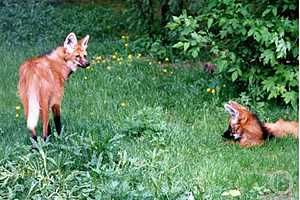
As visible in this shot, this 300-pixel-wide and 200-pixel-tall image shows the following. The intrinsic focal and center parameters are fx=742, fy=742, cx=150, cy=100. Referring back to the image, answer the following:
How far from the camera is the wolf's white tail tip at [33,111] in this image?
5.55 m

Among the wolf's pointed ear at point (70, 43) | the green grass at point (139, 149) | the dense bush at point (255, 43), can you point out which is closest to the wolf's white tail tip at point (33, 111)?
the green grass at point (139, 149)

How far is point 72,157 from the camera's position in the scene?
195 inches

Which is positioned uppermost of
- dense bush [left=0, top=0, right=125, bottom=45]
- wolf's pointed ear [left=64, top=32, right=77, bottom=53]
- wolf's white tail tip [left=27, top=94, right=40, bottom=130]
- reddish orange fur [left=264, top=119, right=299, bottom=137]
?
wolf's pointed ear [left=64, top=32, right=77, bottom=53]

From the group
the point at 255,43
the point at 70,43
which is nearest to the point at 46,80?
the point at 70,43

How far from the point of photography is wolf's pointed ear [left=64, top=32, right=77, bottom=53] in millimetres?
6141

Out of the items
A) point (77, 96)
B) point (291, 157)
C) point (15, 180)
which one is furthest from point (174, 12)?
point (15, 180)

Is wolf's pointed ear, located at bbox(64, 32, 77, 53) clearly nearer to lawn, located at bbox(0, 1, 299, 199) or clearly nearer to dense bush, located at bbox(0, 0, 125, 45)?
lawn, located at bbox(0, 1, 299, 199)

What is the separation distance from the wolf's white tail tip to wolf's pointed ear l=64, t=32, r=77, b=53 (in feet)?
2.28

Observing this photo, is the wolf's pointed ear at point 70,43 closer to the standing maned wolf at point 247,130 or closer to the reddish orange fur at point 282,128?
the standing maned wolf at point 247,130

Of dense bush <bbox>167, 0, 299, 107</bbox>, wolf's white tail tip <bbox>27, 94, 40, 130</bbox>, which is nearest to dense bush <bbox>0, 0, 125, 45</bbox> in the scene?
dense bush <bbox>167, 0, 299, 107</bbox>

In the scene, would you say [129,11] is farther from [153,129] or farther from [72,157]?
[72,157]

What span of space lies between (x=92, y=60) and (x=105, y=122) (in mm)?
3170

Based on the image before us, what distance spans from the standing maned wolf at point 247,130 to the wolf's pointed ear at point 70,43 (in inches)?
54.8

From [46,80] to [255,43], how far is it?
6.85 ft
